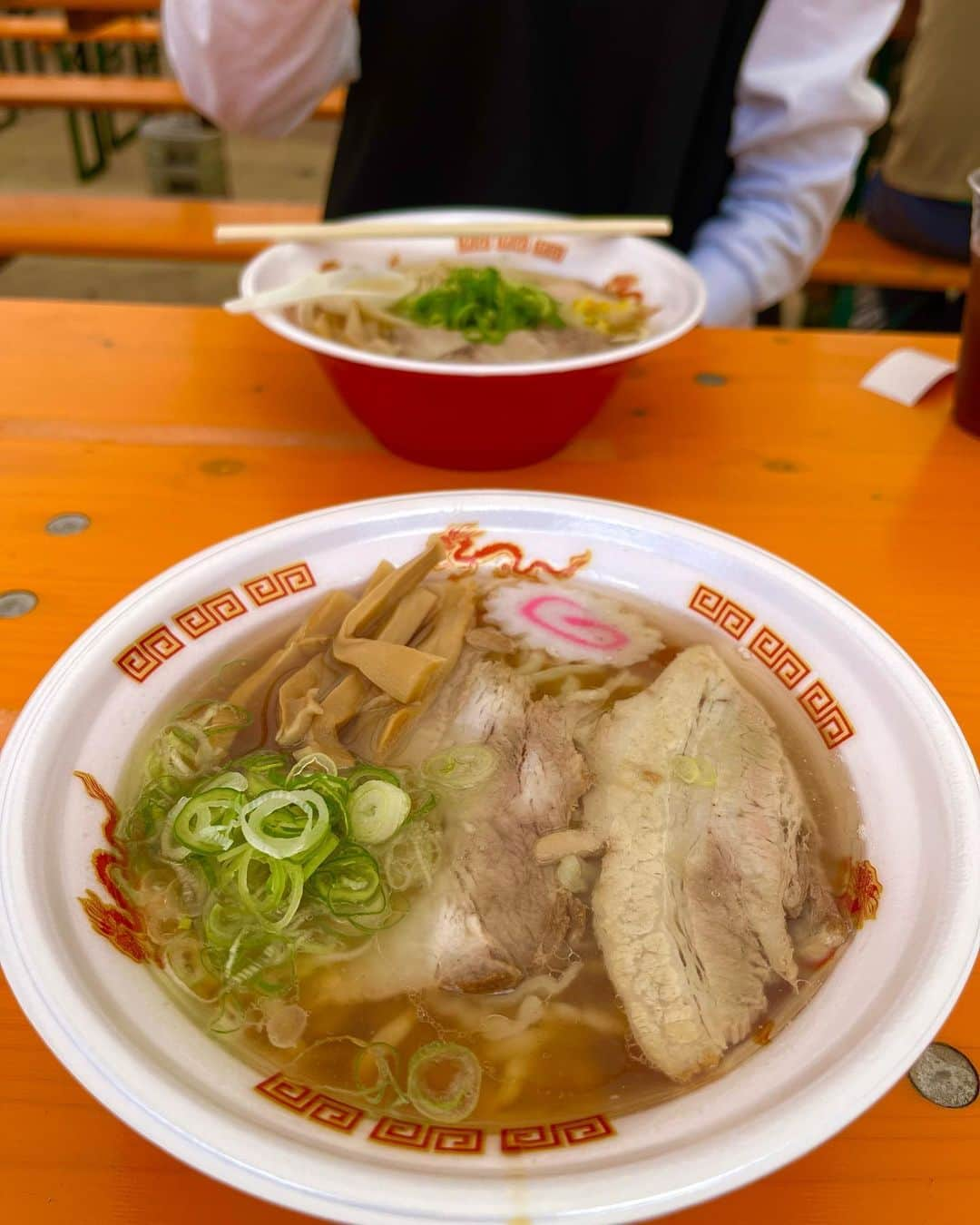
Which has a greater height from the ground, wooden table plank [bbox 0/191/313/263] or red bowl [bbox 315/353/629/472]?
red bowl [bbox 315/353/629/472]

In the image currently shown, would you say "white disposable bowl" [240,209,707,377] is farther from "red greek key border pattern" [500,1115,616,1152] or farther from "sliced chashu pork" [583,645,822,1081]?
"red greek key border pattern" [500,1115,616,1152]

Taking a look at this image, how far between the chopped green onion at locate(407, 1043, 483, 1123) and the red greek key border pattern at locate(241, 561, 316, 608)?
470mm

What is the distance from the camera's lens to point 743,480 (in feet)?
4.43

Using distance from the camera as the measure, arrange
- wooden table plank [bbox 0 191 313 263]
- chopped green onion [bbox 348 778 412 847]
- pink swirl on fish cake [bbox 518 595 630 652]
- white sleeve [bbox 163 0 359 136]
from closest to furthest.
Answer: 1. chopped green onion [bbox 348 778 412 847]
2. pink swirl on fish cake [bbox 518 595 630 652]
3. white sleeve [bbox 163 0 359 136]
4. wooden table plank [bbox 0 191 313 263]

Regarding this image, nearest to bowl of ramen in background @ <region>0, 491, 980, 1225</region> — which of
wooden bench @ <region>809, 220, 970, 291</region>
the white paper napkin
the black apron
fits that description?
the white paper napkin

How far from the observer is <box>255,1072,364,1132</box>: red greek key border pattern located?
0.54 meters

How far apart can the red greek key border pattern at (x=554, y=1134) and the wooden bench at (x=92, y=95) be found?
4544mm

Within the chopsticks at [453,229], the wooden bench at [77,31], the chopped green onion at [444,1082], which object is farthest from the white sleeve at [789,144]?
the wooden bench at [77,31]

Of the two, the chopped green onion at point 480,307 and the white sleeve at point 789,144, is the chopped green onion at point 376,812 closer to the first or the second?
the chopped green onion at point 480,307

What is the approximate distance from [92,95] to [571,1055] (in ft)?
17.2

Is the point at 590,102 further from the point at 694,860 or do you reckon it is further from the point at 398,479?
the point at 694,860

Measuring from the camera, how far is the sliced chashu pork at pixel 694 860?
26.0 inches

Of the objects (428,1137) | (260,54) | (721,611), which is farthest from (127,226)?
(428,1137)

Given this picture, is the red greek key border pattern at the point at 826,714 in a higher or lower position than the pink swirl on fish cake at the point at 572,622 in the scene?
higher
